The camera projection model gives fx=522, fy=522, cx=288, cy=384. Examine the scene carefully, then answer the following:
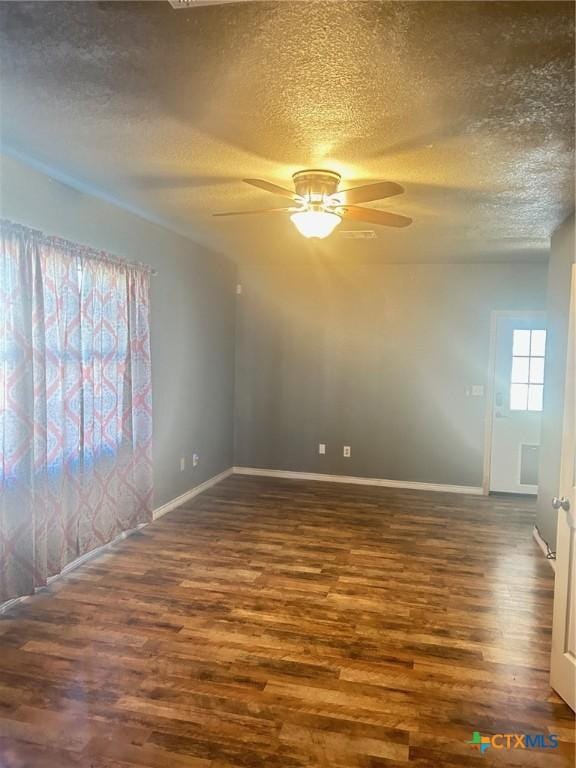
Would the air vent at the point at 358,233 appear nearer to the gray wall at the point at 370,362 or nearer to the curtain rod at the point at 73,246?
the gray wall at the point at 370,362

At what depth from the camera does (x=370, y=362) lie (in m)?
6.03

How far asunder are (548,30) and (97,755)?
2922 millimetres

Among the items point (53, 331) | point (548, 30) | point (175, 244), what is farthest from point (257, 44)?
point (175, 244)

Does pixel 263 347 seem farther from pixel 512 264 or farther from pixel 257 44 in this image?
pixel 257 44

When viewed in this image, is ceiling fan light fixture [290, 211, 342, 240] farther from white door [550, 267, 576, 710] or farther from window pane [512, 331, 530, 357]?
window pane [512, 331, 530, 357]

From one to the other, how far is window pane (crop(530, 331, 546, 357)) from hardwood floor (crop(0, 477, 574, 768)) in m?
2.14

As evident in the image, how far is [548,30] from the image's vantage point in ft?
5.17

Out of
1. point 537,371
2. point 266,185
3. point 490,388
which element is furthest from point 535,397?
point 266,185

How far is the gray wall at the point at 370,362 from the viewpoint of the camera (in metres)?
5.77

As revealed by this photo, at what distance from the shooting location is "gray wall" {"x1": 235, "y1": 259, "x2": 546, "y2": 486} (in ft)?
18.9

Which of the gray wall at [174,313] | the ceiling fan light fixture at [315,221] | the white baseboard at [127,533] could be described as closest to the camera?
the ceiling fan light fixture at [315,221]

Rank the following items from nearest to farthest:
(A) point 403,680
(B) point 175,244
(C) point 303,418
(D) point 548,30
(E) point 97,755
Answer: (D) point 548,30, (E) point 97,755, (A) point 403,680, (B) point 175,244, (C) point 303,418

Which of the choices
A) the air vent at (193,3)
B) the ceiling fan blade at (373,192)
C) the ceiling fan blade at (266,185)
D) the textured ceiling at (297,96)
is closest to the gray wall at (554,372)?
the textured ceiling at (297,96)

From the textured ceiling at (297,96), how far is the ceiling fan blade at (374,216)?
0.23 meters
